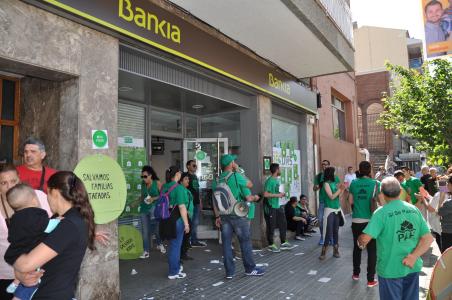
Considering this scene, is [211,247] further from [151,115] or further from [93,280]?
[93,280]

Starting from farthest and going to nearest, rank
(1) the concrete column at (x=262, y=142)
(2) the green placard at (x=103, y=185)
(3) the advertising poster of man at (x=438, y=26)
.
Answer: (3) the advertising poster of man at (x=438, y=26), (1) the concrete column at (x=262, y=142), (2) the green placard at (x=103, y=185)

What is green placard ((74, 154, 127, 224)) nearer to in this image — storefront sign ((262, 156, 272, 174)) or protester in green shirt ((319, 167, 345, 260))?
protester in green shirt ((319, 167, 345, 260))

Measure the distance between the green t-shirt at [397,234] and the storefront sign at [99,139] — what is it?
301cm

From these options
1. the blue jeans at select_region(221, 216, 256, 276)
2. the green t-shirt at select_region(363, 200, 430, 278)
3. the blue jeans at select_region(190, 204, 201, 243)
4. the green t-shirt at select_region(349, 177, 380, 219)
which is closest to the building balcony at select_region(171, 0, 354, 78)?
the green t-shirt at select_region(349, 177, 380, 219)

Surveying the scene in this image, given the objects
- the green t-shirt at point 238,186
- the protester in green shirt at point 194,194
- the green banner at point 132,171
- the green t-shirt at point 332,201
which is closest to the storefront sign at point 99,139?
the green t-shirt at point 238,186

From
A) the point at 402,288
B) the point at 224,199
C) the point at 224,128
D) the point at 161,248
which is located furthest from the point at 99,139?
the point at 224,128

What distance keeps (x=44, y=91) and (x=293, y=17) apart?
4.13 meters

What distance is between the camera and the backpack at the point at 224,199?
18.1 feet

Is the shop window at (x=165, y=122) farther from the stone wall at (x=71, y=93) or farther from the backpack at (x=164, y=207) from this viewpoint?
the stone wall at (x=71, y=93)

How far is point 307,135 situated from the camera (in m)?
10.6

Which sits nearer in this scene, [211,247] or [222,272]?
[222,272]

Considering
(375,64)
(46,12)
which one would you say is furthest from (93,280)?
(375,64)

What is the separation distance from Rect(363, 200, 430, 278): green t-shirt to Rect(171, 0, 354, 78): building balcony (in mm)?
3828

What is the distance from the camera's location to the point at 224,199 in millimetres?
5523
